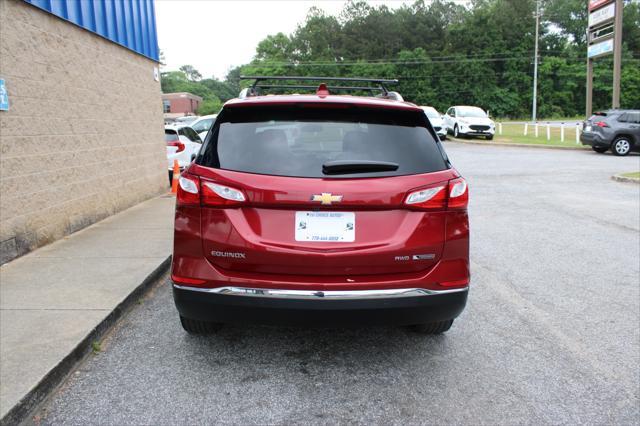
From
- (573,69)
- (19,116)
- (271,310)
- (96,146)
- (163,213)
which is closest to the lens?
(271,310)

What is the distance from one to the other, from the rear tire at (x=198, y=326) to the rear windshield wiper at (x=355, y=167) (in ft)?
4.82

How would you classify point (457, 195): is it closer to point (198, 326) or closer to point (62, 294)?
point (198, 326)

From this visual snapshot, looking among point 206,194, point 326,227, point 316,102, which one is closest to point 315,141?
point 316,102

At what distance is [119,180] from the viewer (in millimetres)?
8742

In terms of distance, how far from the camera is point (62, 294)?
4551 millimetres

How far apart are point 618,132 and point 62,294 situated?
67.7ft

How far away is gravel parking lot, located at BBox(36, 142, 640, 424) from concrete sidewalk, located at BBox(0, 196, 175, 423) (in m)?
0.17

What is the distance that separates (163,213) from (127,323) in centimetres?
448

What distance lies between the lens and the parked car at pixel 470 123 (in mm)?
29094

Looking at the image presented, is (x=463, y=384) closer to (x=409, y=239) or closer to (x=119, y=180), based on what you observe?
(x=409, y=239)

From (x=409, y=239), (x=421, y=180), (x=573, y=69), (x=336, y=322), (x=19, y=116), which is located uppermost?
(x=573, y=69)

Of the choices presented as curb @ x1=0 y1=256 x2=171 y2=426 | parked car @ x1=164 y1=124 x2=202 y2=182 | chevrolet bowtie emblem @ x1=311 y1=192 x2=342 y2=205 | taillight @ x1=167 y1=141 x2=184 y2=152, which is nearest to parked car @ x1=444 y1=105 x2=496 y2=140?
parked car @ x1=164 y1=124 x2=202 y2=182

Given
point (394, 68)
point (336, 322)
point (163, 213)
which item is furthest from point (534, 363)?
point (394, 68)

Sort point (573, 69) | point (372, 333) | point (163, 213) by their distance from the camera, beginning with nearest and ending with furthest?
point (372, 333) → point (163, 213) → point (573, 69)
